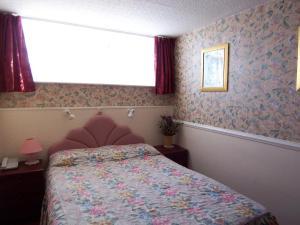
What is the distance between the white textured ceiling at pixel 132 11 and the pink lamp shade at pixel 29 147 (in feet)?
4.90

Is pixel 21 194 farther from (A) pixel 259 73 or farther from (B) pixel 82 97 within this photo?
(A) pixel 259 73

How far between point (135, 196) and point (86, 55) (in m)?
2.10

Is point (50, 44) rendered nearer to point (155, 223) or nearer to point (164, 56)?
point (164, 56)

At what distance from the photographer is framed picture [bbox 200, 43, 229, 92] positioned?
8.73 ft

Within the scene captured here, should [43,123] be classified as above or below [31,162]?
above

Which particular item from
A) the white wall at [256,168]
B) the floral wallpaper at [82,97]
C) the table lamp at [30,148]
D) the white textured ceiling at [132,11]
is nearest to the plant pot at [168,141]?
the white wall at [256,168]

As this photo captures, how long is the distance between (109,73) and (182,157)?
1.67 metres

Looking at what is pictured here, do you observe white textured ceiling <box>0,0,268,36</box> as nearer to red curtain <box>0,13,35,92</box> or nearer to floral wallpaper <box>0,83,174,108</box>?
red curtain <box>0,13,35,92</box>

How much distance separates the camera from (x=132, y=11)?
7.91 ft

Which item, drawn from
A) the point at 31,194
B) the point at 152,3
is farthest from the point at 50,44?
the point at 31,194

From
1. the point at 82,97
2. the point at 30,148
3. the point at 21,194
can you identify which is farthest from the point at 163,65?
the point at 21,194

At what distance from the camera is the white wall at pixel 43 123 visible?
261 cm

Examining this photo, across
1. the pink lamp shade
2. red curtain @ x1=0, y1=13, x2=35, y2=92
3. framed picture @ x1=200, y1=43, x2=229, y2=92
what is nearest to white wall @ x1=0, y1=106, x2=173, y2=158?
the pink lamp shade

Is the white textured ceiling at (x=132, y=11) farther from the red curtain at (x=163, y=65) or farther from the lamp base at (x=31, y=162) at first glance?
the lamp base at (x=31, y=162)
